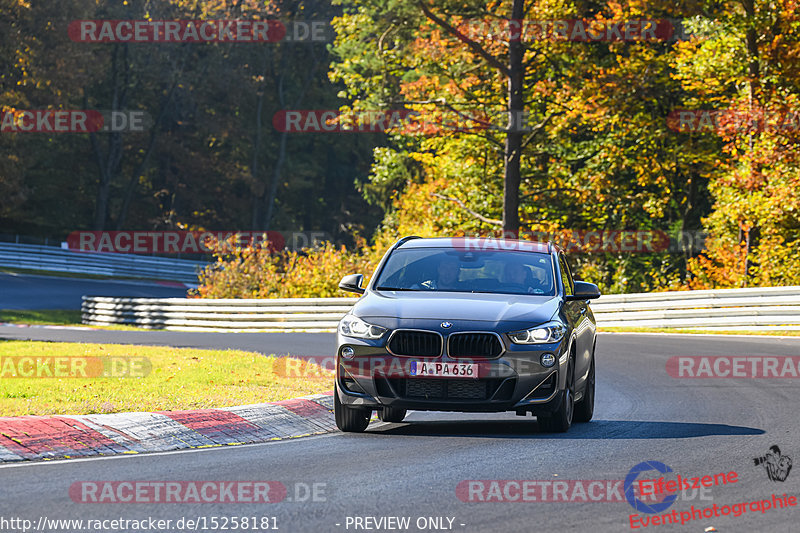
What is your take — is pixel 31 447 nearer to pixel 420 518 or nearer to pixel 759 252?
pixel 420 518

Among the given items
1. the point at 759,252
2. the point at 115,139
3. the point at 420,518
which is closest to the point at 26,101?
the point at 115,139

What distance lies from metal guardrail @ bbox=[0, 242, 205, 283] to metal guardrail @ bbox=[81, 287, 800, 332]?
71.5 feet

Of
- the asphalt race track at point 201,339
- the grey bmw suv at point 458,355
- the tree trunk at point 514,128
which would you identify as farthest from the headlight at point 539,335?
the tree trunk at point 514,128

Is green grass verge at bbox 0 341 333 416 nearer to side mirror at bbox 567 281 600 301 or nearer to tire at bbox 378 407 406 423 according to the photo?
tire at bbox 378 407 406 423

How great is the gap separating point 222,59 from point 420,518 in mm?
69861

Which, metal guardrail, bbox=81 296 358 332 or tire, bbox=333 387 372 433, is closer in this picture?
tire, bbox=333 387 372 433

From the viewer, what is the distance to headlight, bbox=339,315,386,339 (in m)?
10.6

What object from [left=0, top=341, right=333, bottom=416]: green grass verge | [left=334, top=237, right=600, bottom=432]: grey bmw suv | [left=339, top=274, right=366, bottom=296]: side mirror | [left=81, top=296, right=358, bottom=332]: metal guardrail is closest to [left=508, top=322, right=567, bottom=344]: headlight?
[left=334, top=237, right=600, bottom=432]: grey bmw suv

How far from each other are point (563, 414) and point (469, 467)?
2.24 metres

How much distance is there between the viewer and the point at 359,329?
1074cm

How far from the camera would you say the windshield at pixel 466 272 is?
11789mm

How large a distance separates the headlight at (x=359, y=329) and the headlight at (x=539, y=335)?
1146 mm

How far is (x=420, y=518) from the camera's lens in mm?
7004

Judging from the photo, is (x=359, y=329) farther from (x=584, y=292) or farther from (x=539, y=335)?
(x=584, y=292)
